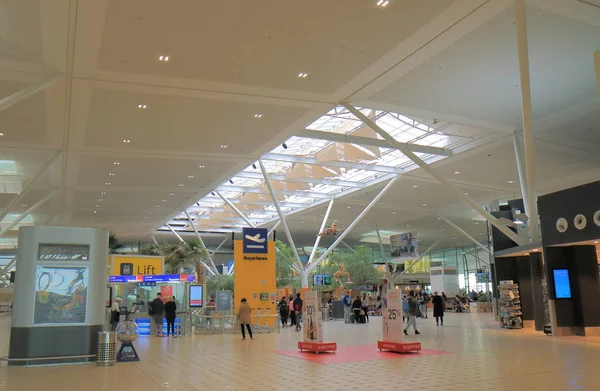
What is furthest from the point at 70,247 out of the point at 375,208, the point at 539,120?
the point at 375,208

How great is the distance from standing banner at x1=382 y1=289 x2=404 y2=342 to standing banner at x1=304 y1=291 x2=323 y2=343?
1.49 metres

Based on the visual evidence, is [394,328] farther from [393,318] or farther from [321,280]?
[321,280]

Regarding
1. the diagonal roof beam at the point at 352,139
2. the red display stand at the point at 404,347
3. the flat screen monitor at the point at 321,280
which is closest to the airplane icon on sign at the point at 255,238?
the diagonal roof beam at the point at 352,139

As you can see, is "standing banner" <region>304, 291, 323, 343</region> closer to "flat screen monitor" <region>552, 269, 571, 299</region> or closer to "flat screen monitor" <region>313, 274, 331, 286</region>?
"flat screen monitor" <region>552, 269, 571, 299</region>

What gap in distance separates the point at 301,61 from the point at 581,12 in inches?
218

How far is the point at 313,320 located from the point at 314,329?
0.20 metres

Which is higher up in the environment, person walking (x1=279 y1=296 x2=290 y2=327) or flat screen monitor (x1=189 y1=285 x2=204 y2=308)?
flat screen monitor (x1=189 y1=285 x2=204 y2=308)

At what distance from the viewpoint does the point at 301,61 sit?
455 inches

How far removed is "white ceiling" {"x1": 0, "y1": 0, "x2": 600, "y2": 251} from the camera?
31.8 ft

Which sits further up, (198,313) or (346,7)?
(346,7)

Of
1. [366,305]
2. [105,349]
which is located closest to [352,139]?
[105,349]

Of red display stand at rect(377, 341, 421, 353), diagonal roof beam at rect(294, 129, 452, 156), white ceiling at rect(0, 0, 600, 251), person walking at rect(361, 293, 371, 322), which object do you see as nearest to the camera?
white ceiling at rect(0, 0, 600, 251)

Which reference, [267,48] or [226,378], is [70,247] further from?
[267,48]

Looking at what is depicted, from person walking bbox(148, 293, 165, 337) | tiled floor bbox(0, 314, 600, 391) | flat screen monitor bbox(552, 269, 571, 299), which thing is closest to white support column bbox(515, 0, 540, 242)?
flat screen monitor bbox(552, 269, 571, 299)
